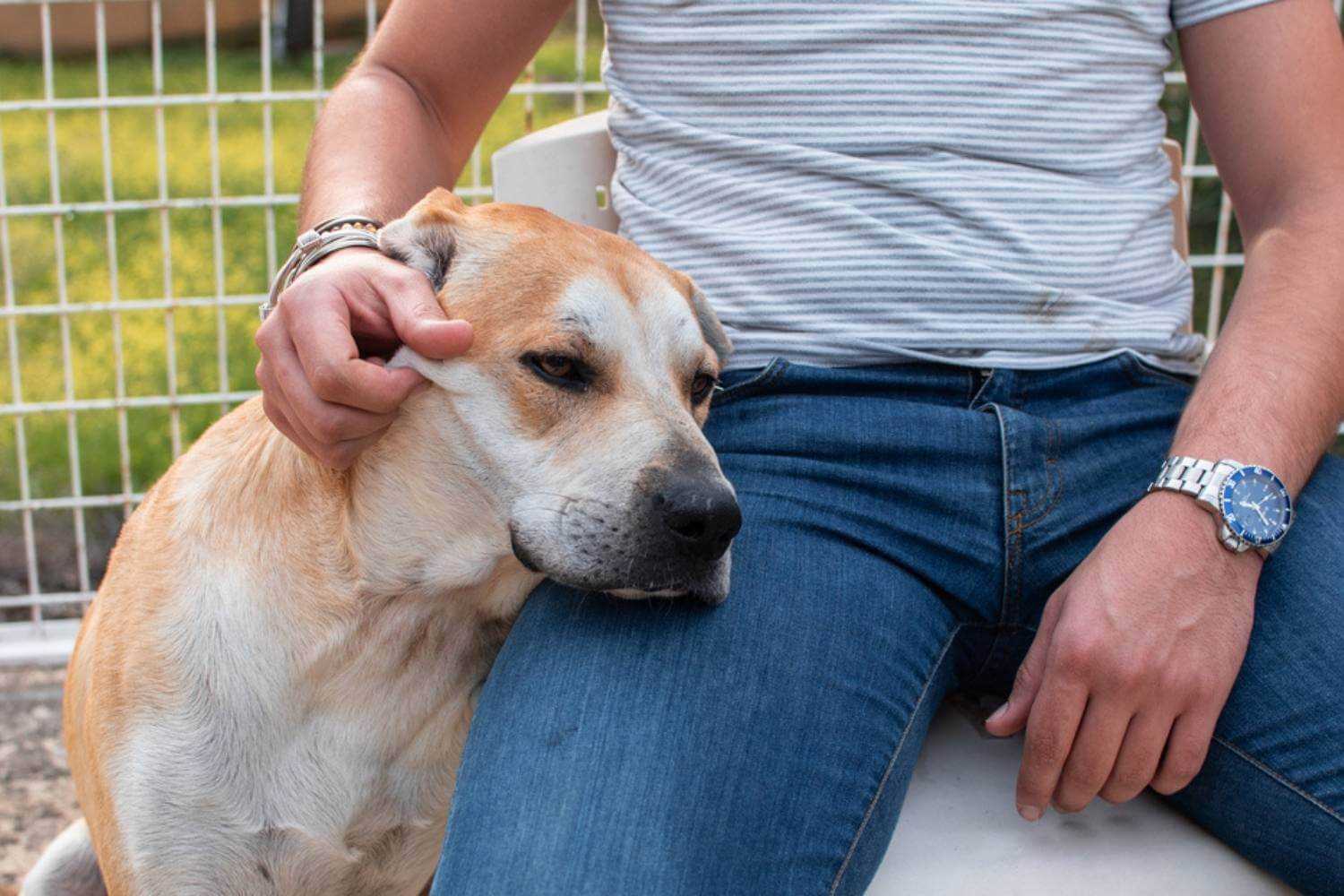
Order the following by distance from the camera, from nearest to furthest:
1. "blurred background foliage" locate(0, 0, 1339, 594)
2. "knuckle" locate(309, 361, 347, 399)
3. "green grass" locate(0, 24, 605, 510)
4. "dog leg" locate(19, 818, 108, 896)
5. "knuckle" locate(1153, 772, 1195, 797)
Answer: "knuckle" locate(309, 361, 347, 399) < "knuckle" locate(1153, 772, 1195, 797) < "dog leg" locate(19, 818, 108, 896) < "blurred background foliage" locate(0, 0, 1339, 594) < "green grass" locate(0, 24, 605, 510)

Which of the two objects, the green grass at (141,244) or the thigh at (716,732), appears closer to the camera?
the thigh at (716,732)

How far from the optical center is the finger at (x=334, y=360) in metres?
1.46

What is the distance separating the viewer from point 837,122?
5.92ft

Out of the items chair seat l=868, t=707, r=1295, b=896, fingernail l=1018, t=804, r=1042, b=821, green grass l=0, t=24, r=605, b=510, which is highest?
fingernail l=1018, t=804, r=1042, b=821

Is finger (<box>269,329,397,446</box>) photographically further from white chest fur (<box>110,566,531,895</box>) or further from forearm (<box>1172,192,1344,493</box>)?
forearm (<box>1172,192,1344,493</box>)

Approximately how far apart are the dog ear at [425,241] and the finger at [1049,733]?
88 centimetres

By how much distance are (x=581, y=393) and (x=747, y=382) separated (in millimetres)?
254

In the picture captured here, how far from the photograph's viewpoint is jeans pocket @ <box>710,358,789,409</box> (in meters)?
1.74

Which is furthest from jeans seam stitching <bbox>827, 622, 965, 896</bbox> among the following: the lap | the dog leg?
the dog leg

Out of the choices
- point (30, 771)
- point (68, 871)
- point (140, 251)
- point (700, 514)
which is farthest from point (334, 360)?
point (140, 251)

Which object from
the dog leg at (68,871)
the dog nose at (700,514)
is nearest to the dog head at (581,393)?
the dog nose at (700,514)

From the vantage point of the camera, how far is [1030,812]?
1.61 m

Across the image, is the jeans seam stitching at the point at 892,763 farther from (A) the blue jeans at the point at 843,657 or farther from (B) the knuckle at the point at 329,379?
(B) the knuckle at the point at 329,379

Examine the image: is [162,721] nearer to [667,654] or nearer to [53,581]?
[667,654]
